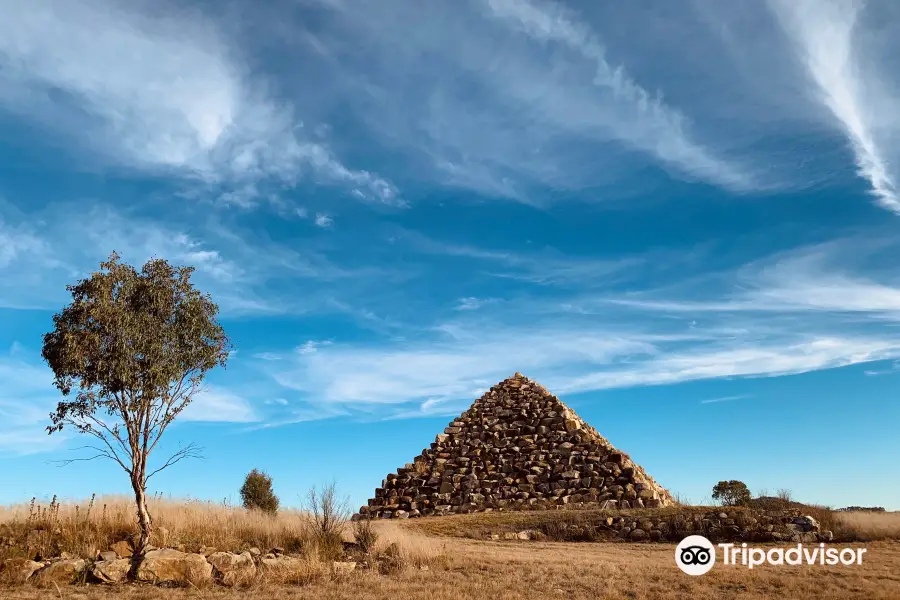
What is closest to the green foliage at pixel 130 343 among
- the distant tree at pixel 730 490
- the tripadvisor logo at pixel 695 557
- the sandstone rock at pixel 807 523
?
the tripadvisor logo at pixel 695 557

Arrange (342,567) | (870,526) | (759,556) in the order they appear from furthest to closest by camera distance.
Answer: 1. (870,526)
2. (759,556)
3. (342,567)

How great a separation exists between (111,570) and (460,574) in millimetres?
7657

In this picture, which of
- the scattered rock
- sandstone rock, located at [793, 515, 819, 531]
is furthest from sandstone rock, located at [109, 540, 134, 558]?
sandstone rock, located at [793, 515, 819, 531]

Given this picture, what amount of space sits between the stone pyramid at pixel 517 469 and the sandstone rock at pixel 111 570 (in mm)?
24908

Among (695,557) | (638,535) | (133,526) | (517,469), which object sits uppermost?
(517,469)

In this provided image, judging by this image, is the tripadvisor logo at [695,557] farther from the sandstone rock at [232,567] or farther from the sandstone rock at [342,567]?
the sandstone rock at [232,567]

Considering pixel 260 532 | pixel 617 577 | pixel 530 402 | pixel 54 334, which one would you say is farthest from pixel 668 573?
pixel 530 402

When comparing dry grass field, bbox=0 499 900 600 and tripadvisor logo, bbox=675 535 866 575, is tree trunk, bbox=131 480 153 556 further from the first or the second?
tripadvisor logo, bbox=675 535 866 575

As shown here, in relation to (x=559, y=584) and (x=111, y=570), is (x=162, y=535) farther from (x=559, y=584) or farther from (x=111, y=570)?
(x=559, y=584)

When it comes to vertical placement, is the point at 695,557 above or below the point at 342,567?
below

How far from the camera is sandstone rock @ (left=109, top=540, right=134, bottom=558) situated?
14599mm

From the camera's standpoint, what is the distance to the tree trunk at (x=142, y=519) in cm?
1490

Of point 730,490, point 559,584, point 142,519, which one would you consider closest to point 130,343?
point 142,519

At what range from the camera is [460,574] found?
14.7 m
